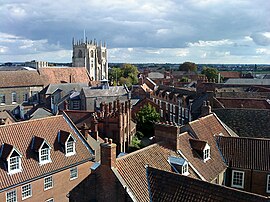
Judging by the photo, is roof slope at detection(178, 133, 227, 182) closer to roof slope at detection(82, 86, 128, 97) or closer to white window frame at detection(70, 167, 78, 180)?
white window frame at detection(70, 167, 78, 180)

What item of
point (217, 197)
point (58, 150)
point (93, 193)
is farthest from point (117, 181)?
point (58, 150)

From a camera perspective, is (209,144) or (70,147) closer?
(209,144)

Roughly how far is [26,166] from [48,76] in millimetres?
55858

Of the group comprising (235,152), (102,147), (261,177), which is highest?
(102,147)

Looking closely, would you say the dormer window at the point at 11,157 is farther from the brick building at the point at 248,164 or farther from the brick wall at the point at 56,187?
the brick building at the point at 248,164

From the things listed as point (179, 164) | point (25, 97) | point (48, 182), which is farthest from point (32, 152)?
point (25, 97)

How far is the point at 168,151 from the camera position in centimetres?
2125

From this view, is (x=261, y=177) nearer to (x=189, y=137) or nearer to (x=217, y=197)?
(x=189, y=137)

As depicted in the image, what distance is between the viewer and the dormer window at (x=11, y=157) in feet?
78.6

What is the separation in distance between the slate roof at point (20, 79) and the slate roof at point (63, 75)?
7.64 ft

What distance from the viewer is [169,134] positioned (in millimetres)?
21719

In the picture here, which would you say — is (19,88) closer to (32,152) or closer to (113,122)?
(113,122)

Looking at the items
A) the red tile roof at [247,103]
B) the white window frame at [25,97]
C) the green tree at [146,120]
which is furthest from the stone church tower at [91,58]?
the red tile roof at [247,103]

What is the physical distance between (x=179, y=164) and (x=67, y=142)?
42.6 feet
